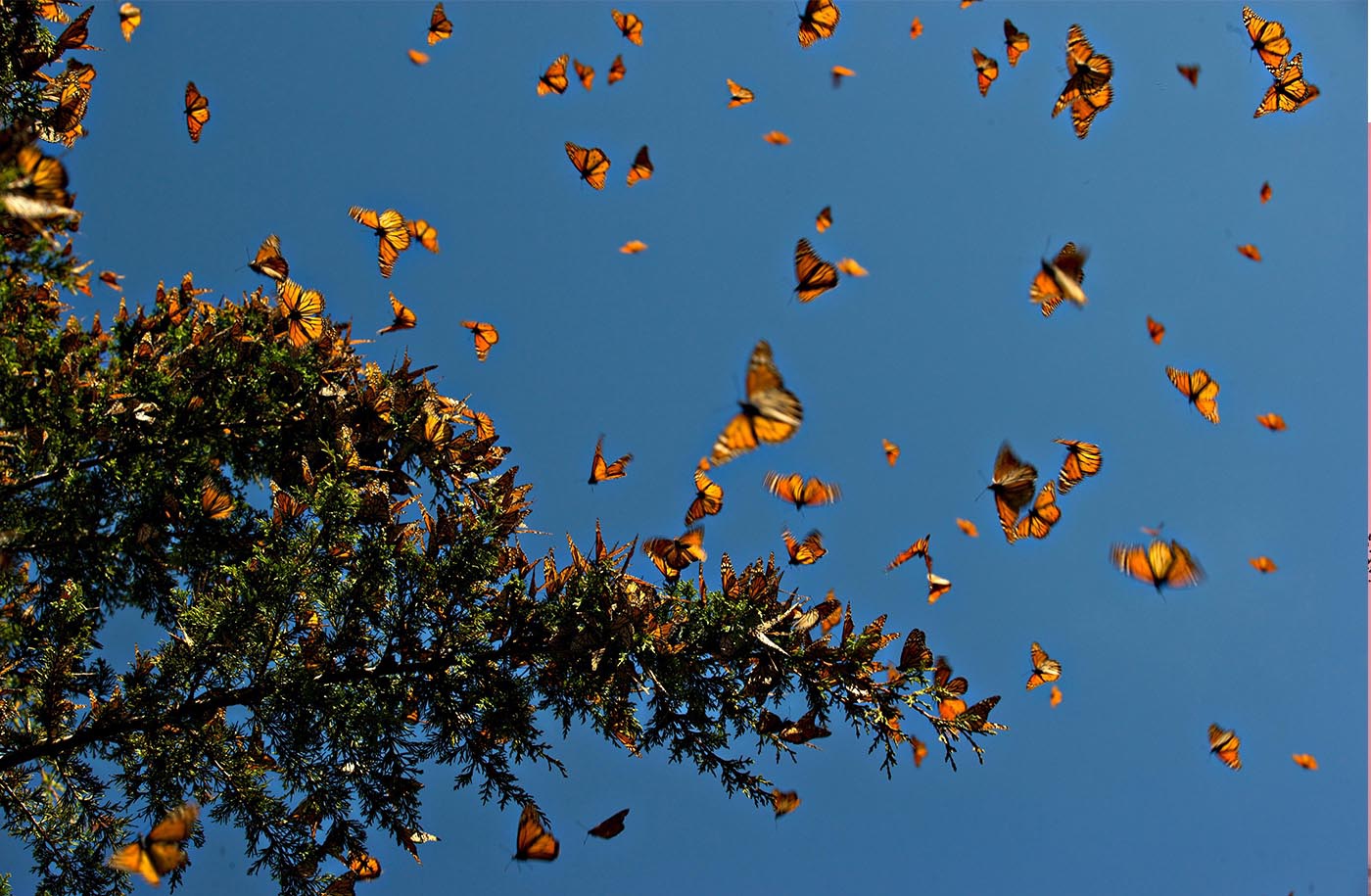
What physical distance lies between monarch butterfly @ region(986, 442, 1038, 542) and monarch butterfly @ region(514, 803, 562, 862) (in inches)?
147

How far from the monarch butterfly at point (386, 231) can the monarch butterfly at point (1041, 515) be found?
5910 mm

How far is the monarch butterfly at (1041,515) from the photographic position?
240 inches

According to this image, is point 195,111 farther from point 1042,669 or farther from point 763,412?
→ point 1042,669

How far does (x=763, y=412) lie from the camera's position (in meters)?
4.09

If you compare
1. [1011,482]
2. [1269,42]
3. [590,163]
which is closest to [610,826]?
[1011,482]

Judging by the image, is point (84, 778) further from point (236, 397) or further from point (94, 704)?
point (236, 397)

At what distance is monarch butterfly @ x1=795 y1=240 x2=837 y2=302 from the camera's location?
17.8 feet

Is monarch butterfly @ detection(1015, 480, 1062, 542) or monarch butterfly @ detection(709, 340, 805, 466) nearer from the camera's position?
monarch butterfly @ detection(709, 340, 805, 466)

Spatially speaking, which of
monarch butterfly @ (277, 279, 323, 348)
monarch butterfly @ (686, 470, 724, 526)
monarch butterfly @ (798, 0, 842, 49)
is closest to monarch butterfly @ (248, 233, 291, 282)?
monarch butterfly @ (277, 279, 323, 348)

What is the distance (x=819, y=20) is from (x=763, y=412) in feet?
16.9

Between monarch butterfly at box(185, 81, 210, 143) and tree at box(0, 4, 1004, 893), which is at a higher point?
monarch butterfly at box(185, 81, 210, 143)

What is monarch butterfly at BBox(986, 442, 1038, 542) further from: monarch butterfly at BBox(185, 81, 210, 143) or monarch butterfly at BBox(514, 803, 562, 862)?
monarch butterfly at BBox(185, 81, 210, 143)

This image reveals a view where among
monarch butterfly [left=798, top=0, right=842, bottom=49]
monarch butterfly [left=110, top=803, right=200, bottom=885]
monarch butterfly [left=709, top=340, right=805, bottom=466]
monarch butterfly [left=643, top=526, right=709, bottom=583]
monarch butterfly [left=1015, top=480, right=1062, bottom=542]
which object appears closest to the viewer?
monarch butterfly [left=110, top=803, right=200, bottom=885]

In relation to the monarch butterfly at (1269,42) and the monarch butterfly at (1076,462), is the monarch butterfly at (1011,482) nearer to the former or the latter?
the monarch butterfly at (1076,462)
